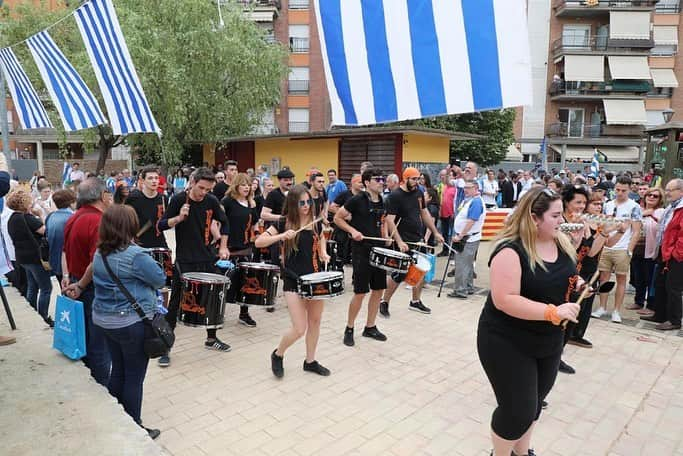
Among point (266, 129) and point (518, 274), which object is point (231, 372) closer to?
point (518, 274)

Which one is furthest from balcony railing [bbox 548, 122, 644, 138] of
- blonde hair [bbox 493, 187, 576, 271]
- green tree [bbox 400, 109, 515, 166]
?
blonde hair [bbox 493, 187, 576, 271]

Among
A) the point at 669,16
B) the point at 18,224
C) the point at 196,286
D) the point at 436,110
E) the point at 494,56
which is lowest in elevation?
the point at 196,286

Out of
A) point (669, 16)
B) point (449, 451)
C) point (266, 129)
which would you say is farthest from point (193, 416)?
point (669, 16)

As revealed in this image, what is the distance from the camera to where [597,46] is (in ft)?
Answer: 115

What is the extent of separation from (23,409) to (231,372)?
5.72ft

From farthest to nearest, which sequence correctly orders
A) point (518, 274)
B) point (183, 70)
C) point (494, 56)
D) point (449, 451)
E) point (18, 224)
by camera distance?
1. point (183, 70)
2. point (18, 224)
3. point (449, 451)
4. point (494, 56)
5. point (518, 274)

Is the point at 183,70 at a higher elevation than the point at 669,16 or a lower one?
lower

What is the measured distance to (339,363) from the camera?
4969mm

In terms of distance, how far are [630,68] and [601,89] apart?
2175 mm

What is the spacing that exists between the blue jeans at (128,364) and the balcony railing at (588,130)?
123 ft

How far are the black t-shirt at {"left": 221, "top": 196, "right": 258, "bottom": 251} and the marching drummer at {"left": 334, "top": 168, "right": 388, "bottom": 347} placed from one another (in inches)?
55.0

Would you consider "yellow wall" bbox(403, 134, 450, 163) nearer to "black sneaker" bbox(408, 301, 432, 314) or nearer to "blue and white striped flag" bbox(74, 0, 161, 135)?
"black sneaker" bbox(408, 301, 432, 314)

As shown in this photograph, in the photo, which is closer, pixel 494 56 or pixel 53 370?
pixel 494 56

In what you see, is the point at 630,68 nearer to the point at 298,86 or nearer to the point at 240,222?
the point at 298,86
